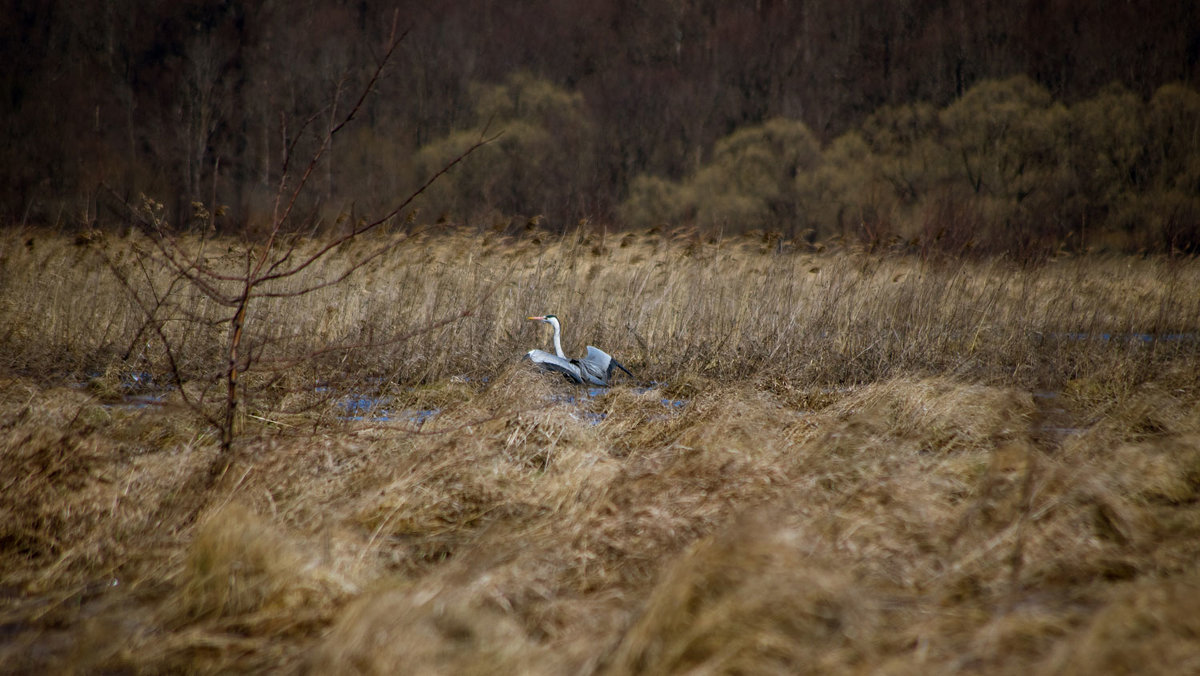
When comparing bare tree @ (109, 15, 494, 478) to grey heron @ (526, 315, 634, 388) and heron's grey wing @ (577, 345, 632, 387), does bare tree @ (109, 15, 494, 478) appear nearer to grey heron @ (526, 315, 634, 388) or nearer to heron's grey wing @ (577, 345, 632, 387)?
grey heron @ (526, 315, 634, 388)

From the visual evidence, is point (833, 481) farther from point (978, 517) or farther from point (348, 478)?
point (348, 478)

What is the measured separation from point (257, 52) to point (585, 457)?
873 inches

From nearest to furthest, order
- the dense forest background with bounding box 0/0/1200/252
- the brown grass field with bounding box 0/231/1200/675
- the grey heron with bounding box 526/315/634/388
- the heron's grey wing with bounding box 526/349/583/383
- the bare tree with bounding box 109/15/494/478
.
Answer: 1. the brown grass field with bounding box 0/231/1200/675
2. the bare tree with bounding box 109/15/494/478
3. the heron's grey wing with bounding box 526/349/583/383
4. the grey heron with bounding box 526/315/634/388
5. the dense forest background with bounding box 0/0/1200/252

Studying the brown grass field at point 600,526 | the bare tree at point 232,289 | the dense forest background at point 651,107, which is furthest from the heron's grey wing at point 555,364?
the dense forest background at point 651,107

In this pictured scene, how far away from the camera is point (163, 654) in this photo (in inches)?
71.6

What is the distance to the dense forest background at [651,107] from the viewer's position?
1786 centimetres

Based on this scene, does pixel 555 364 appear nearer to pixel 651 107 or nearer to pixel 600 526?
pixel 600 526

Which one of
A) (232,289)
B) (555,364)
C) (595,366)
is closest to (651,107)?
(232,289)

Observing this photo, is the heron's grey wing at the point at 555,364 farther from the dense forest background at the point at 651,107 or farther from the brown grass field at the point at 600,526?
the dense forest background at the point at 651,107

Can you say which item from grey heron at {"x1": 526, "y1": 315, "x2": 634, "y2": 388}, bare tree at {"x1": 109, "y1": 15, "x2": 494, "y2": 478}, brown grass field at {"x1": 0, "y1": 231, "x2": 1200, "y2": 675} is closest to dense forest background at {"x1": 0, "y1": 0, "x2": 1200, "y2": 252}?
bare tree at {"x1": 109, "y1": 15, "x2": 494, "y2": 478}

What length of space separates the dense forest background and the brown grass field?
11306 mm

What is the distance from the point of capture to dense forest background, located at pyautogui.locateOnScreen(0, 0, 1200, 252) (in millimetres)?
17859

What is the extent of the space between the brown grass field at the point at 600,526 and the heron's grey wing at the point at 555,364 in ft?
0.83

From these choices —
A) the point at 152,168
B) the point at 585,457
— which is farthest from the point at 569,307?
the point at 152,168
